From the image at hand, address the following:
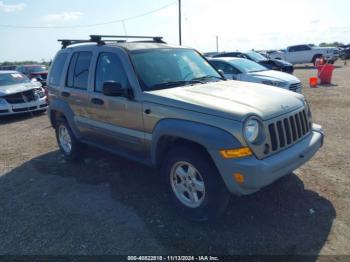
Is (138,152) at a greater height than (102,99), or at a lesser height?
lesser

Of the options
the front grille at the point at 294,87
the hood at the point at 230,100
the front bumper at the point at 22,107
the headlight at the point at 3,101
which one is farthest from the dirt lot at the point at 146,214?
the headlight at the point at 3,101

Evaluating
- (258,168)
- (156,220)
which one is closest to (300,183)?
(258,168)

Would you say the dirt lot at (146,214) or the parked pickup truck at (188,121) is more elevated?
the parked pickup truck at (188,121)

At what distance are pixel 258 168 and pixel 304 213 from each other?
1.13 m

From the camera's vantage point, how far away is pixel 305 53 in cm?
2794

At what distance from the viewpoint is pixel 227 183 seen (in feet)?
10.4

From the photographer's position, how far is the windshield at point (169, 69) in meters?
4.09

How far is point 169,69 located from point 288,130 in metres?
1.80

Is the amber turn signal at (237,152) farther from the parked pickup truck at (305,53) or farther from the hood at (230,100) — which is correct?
the parked pickup truck at (305,53)

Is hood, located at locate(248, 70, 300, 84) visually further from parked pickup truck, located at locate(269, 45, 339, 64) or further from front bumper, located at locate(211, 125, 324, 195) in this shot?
parked pickup truck, located at locate(269, 45, 339, 64)

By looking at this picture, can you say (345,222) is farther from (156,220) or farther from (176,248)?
(156,220)

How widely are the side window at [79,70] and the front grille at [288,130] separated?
9.85ft

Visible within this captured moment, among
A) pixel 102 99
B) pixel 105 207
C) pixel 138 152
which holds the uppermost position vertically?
pixel 102 99

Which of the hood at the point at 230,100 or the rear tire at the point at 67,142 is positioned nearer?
the hood at the point at 230,100
